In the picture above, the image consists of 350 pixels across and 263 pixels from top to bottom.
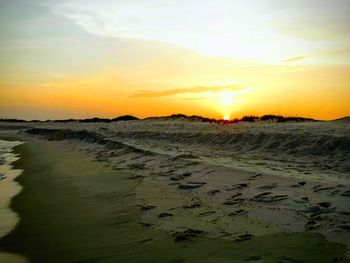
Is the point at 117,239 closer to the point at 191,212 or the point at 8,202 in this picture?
the point at 191,212

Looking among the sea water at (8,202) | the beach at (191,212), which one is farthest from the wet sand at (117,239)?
the sea water at (8,202)

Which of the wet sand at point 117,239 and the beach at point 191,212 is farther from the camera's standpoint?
the beach at point 191,212

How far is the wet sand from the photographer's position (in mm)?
4719

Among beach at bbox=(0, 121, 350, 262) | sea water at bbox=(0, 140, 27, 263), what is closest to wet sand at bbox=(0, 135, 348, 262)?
beach at bbox=(0, 121, 350, 262)

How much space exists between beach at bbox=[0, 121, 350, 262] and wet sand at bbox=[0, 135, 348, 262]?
0.05 ft

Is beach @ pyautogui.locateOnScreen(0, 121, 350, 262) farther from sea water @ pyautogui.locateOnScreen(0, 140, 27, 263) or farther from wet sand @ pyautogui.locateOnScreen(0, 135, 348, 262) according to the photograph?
sea water @ pyautogui.locateOnScreen(0, 140, 27, 263)

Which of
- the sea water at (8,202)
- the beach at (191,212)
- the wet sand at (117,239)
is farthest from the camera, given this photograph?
the sea water at (8,202)

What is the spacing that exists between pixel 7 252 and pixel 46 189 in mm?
4708

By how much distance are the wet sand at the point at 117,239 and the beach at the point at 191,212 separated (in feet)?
0.05

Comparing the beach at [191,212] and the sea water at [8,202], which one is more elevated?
the beach at [191,212]

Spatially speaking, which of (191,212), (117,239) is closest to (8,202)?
(117,239)

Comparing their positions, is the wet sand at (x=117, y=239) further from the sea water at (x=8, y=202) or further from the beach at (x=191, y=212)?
the sea water at (x=8, y=202)

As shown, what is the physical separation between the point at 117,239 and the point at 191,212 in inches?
59.9

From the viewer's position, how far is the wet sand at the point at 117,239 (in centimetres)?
472
